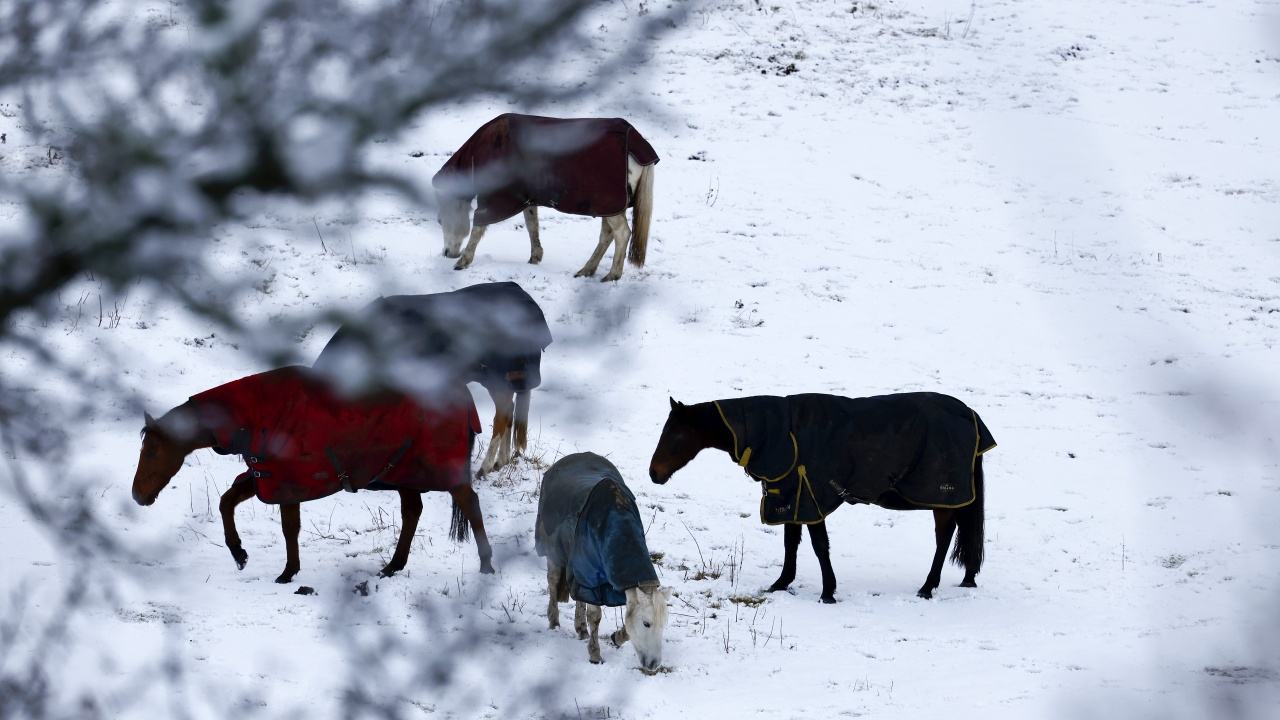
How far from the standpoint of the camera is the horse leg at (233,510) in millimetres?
7211

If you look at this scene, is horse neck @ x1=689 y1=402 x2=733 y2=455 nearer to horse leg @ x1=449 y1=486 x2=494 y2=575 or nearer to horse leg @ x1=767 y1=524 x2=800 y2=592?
horse leg @ x1=767 y1=524 x2=800 y2=592

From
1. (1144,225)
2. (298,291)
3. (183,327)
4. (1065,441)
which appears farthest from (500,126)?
(1144,225)

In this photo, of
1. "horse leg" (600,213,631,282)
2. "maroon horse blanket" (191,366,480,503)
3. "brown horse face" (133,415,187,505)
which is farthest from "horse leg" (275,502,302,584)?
"horse leg" (600,213,631,282)

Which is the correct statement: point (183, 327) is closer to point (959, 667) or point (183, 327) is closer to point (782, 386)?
point (782, 386)

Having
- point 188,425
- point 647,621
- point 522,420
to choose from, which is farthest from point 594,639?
point 522,420

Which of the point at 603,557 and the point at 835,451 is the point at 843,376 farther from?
the point at 603,557

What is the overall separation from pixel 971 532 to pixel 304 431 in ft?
13.6

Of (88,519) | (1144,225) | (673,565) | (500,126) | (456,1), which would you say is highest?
(456,1)

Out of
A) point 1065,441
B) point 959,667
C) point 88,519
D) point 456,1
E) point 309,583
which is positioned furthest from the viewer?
point 1065,441

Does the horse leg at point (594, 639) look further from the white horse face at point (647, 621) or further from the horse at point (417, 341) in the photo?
the horse at point (417, 341)

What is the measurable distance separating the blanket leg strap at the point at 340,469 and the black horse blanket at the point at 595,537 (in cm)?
117

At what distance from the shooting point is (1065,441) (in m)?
10.5

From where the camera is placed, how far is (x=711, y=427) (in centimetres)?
779

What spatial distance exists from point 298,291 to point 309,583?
4.85 m
